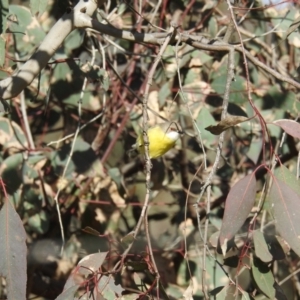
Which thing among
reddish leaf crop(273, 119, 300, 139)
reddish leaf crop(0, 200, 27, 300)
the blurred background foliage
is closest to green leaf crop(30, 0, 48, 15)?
the blurred background foliage

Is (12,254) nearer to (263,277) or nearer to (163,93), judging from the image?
(263,277)

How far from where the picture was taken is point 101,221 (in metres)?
2.17

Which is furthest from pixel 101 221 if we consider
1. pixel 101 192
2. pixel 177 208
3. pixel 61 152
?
pixel 61 152

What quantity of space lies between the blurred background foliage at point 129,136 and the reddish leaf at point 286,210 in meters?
A: 0.67

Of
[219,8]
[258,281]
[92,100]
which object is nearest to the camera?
[258,281]

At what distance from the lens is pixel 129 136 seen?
7.22ft

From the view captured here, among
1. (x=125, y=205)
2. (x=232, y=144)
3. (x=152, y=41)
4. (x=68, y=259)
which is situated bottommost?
(x=68, y=259)

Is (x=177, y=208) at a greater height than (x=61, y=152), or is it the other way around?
(x=61, y=152)

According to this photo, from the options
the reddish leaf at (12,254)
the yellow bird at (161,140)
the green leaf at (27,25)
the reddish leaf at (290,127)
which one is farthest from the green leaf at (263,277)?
the green leaf at (27,25)

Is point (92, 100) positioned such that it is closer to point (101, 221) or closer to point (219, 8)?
point (101, 221)

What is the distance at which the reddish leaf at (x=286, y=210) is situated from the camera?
1.09 m

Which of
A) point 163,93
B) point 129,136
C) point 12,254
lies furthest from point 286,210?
point 129,136

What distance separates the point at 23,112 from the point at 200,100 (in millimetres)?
544

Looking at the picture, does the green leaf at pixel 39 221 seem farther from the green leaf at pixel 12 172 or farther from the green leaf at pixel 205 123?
the green leaf at pixel 205 123
